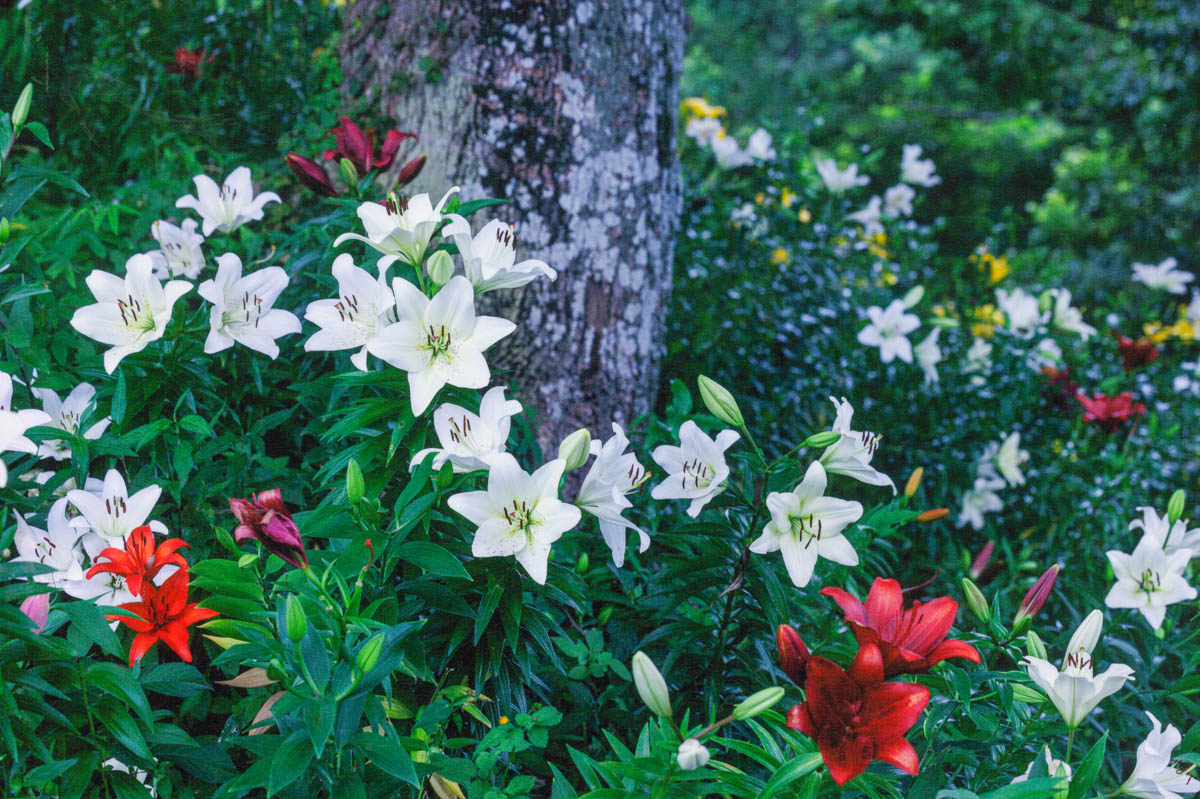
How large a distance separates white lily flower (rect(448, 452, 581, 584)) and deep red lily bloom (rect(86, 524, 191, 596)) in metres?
0.37

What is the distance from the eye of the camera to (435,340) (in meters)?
1.10

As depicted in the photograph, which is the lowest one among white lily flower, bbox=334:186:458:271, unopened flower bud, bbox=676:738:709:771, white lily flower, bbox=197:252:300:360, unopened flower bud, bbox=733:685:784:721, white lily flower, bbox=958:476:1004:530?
white lily flower, bbox=958:476:1004:530

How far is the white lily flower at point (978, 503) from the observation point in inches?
94.0

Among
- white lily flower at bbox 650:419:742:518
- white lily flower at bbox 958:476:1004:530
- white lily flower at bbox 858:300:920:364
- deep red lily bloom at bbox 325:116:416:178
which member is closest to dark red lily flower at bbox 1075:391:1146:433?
white lily flower at bbox 958:476:1004:530

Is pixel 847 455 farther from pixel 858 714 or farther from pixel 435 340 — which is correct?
pixel 435 340

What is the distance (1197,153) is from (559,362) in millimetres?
4328

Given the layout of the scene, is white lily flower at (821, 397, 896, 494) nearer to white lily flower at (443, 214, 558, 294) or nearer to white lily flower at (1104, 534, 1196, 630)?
white lily flower at (443, 214, 558, 294)

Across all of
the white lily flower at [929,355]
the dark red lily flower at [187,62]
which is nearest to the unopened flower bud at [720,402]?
the white lily flower at [929,355]

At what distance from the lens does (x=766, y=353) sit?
2.49 metres

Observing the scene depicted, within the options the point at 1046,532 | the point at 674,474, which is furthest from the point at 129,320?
the point at 1046,532

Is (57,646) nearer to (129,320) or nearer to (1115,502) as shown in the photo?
(129,320)

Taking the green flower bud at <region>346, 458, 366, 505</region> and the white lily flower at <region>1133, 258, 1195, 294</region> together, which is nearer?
the green flower bud at <region>346, 458, 366, 505</region>

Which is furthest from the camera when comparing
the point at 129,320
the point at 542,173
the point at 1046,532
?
the point at 1046,532

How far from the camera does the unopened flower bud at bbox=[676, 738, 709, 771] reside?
32.9 inches
